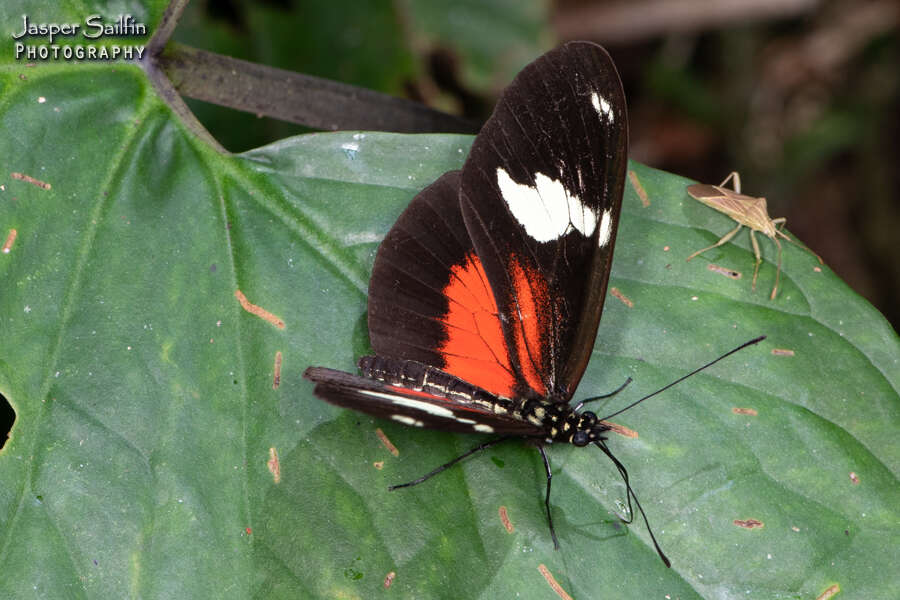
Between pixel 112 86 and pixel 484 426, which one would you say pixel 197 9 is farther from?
pixel 484 426

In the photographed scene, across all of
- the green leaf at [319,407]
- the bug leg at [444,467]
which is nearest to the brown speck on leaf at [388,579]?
the green leaf at [319,407]

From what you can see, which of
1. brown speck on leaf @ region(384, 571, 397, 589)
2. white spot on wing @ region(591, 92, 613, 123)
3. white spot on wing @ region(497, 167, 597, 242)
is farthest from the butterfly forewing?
brown speck on leaf @ region(384, 571, 397, 589)

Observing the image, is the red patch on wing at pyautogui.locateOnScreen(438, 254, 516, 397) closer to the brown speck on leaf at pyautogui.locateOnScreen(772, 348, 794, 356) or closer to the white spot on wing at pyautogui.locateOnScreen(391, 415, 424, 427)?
the white spot on wing at pyautogui.locateOnScreen(391, 415, 424, 427)

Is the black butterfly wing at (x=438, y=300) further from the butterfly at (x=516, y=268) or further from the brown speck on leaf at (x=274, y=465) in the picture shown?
the brown speck on leaf at (x=274, y=465)

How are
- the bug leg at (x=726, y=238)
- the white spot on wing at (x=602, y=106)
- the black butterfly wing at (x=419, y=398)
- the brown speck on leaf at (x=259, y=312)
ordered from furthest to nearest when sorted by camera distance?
the bug leg at (x=726, y=238)
the brown speck on leaf at (x=259, y=312)
the white spot on wing at (x=602, y=106)
the black butterfly wing at (x=419, y=398)

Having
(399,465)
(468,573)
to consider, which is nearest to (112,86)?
(399,465)

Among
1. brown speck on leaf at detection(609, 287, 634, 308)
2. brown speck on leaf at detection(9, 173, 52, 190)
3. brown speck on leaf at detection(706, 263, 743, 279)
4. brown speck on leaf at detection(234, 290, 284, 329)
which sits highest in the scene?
brown speck on leaf at detection(9, 173, 52, 190)

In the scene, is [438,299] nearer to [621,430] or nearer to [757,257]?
[621,430]
